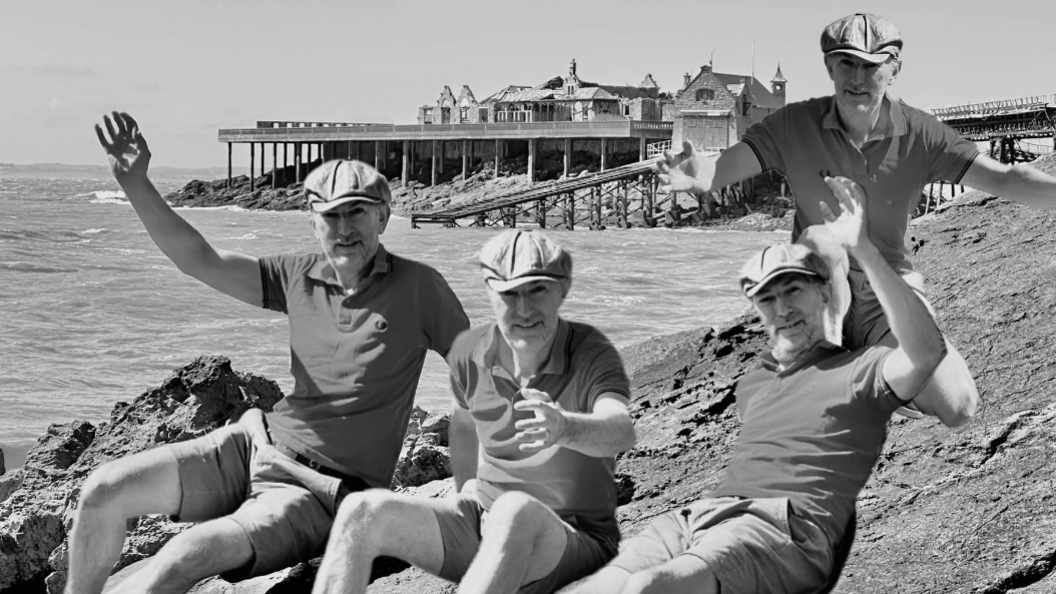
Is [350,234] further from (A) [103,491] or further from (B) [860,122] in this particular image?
(B) [860,122]

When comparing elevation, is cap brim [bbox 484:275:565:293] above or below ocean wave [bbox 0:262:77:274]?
above

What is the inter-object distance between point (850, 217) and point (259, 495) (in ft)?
5.78

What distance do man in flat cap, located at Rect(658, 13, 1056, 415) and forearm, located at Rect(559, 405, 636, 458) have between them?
27.0 inches

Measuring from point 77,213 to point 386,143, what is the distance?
15381mm

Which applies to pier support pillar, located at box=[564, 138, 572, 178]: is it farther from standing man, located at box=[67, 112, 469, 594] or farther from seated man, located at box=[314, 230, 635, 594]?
seated man, located at box=[314, 230, 635, 594]

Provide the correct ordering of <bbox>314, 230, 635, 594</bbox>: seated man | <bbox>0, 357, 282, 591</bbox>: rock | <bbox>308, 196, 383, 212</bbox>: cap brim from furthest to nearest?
<bbox>0, 357, 282, 591</bbox>: rock → <bbox>308, 196, 383, 212</bbox>: cap brim → <bbox>314, 230, 635, 594</bbox>: seated man

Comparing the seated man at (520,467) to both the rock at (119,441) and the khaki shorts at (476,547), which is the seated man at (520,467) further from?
the rock at (119,441)

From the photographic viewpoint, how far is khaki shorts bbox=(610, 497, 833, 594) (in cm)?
300

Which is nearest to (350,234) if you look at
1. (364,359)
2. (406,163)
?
(364,359)

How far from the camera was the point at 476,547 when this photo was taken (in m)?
3.37

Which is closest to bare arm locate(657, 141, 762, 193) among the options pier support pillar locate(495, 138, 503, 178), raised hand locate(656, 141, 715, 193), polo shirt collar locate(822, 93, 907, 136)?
raised hand locate(656, 141, 715, 193)

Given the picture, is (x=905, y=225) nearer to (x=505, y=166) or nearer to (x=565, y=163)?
(x=565, y=163)

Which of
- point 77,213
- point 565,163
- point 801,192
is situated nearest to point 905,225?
point 801,192

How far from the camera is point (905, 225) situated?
3.64 meters
